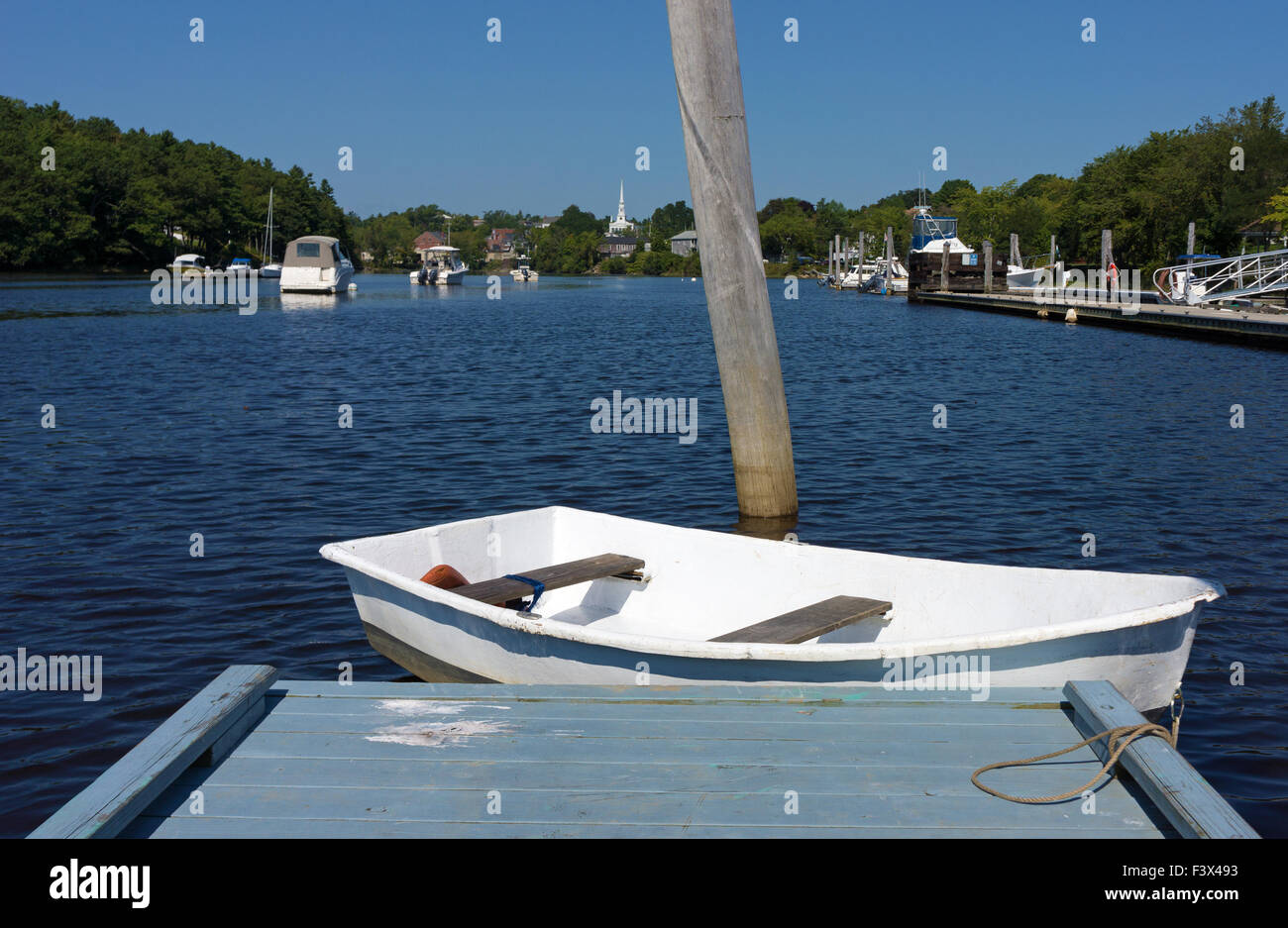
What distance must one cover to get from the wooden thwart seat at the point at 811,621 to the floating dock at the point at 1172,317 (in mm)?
28368

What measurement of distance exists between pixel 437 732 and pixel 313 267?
259ft

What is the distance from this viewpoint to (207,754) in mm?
4137

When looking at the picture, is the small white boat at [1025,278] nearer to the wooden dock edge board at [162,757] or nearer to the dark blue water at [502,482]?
the dark blue water at [502,482]

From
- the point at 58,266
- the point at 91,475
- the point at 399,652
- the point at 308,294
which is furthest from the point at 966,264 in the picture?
the point at 58,266

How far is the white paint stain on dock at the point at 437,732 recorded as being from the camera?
4.43 metres

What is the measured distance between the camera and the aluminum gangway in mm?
38125

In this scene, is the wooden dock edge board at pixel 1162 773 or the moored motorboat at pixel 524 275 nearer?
the wooden dock edge board at pixel 1162 773

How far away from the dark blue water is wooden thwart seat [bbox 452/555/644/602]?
48.7 inches
